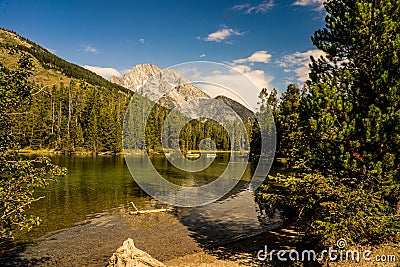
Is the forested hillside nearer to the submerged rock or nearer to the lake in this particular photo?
the lake

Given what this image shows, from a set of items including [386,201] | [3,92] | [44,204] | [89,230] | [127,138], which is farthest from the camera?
[127,138]

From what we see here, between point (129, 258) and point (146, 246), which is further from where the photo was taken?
point (146, 246)

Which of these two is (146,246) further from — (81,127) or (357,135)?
(81,127)

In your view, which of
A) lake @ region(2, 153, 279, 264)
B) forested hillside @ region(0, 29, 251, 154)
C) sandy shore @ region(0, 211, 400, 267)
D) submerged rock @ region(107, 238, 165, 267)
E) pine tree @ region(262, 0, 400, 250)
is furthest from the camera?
forested hillside @ region(0, 29, 251, 154)

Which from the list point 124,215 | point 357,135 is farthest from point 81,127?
point 357,135

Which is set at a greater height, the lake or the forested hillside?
the forested hillside

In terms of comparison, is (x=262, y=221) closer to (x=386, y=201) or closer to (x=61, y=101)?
(x=386, y=201)

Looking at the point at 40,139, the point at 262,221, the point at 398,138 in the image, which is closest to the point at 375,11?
the point at 398,138

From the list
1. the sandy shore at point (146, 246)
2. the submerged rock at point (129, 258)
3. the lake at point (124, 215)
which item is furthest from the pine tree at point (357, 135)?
the lake at point (124, 215)

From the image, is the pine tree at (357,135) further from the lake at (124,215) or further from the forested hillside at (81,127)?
the forested hillside at (81,127)

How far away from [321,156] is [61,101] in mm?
128260

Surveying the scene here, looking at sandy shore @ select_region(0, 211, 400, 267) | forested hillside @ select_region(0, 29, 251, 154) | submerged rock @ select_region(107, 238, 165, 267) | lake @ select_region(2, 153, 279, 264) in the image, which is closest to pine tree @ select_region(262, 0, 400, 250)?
sandy shore @ select_region(0, 211, 400, 267)

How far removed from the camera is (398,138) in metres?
9.88

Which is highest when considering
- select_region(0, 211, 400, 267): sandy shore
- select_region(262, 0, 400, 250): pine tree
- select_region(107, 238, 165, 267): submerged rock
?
select_region(262, 0, 400, 250): pine tree
